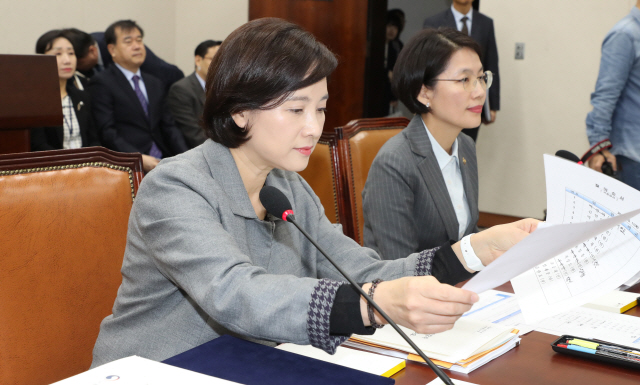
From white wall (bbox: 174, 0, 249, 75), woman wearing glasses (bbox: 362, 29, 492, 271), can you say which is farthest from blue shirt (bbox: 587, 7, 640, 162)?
white wall (bbox: 174, 0, 249, 75)

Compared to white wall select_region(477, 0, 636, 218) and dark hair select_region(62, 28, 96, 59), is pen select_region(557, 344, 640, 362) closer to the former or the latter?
white wall select_region(477, 0, 636, 218)

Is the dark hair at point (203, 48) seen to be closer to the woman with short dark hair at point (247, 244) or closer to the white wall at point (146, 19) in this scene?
the white wall at point (146, 19)

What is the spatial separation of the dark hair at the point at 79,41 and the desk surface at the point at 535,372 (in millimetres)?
4089

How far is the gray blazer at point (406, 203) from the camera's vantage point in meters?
1.80

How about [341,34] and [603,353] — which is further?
[341,34]

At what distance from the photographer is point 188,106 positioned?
478cm

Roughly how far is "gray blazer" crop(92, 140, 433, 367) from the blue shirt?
7.32 ft

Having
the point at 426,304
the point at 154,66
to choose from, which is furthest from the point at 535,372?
the point at 154,66

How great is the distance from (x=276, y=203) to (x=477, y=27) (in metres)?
3.88

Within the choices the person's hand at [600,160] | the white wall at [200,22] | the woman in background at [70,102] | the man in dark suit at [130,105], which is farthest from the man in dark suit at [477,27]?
the woman in background at [70,102]

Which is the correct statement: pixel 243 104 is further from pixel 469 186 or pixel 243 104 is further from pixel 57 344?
pixel 469 186

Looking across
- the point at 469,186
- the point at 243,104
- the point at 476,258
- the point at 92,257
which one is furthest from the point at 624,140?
the point at 92,257

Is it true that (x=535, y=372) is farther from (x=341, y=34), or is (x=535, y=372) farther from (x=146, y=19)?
(x=146, y=19)

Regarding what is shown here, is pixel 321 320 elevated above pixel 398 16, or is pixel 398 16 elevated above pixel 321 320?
pixel 398 16
